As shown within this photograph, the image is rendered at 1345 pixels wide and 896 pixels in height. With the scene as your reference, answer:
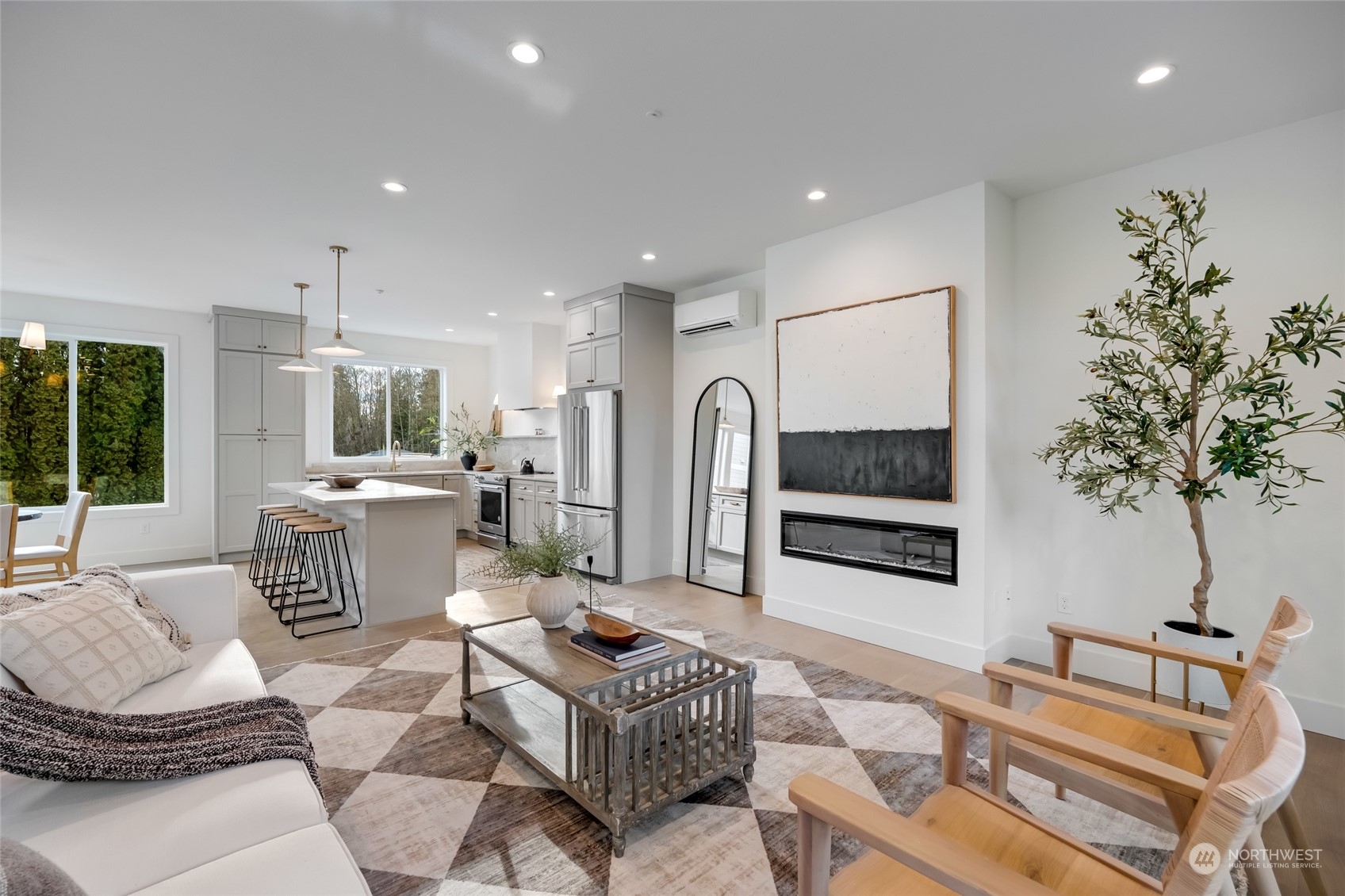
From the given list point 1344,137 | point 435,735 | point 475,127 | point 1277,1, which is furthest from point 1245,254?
point 435,735

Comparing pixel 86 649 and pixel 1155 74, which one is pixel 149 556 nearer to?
pixel 86 649

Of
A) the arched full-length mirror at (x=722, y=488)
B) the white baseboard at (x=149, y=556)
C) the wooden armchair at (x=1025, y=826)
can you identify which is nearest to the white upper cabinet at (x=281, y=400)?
the white baseboard at (x=149, y=556)

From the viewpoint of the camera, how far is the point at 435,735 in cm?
251

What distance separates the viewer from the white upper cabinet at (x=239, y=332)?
6090mm

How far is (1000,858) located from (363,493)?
4.34 metres

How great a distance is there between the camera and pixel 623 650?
2.25m

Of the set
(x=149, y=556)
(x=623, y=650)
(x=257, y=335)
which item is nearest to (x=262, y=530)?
(x=149, y=556)

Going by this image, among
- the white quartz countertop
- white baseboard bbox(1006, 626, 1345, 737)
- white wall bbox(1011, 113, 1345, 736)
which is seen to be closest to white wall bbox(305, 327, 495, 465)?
the white quartz countertop

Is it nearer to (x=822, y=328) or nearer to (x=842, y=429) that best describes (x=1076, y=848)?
(x=842, y=429)

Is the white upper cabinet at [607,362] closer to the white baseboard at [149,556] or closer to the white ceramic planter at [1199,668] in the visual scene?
the white ceramic planter at [1199,668]

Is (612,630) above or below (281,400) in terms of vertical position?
below

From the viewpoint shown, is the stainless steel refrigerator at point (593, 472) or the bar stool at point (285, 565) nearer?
the bar stool at point (285, 565)

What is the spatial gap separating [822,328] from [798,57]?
6.15 feet

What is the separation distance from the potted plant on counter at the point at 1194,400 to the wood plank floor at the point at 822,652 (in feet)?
1.80
